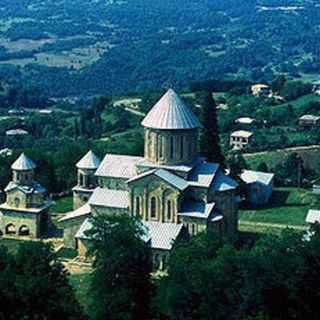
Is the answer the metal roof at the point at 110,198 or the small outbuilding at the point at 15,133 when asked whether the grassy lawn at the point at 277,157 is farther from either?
the small outbuilding at the point at 15,133

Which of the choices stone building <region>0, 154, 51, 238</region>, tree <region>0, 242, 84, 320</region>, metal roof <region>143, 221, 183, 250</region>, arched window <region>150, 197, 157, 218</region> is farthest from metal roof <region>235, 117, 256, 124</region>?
tree <region>0, 242, 84, 320</region>

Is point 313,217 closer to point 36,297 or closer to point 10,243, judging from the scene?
point 10,243

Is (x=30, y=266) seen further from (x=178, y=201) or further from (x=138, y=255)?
(x=178, y=201)

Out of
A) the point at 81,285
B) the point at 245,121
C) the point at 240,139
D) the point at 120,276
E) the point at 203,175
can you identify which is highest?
the point at 245,121

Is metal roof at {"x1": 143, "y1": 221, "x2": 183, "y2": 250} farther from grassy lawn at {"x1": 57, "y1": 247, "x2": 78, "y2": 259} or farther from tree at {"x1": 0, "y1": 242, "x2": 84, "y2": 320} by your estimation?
tree at {"x1": 0, "y1": 242, "x2": 84, "y2": 320}

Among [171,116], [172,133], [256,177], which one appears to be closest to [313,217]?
[172,133]
